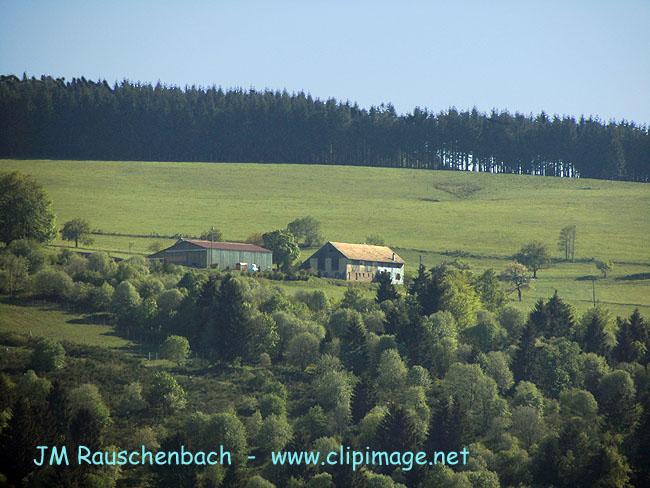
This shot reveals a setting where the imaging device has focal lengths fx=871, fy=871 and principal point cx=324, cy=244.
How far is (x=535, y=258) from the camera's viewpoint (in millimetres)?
130500

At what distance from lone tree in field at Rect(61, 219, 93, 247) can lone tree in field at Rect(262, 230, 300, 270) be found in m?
27.7

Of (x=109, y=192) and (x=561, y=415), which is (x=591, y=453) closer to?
(x=561, y=415)

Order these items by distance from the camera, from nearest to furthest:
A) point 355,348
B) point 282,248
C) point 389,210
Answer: point 355,348
point 282,248
point 389,210

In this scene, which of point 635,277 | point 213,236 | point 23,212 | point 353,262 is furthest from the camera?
point 213,236

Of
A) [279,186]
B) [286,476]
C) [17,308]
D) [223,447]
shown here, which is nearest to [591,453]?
[286,476]

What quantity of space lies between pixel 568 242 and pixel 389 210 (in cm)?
3746

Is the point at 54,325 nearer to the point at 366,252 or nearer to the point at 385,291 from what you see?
the point at 385,291

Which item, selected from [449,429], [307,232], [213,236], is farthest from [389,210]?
[449,429]

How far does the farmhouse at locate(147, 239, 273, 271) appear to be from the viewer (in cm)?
12119

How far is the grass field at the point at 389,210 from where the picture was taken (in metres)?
133

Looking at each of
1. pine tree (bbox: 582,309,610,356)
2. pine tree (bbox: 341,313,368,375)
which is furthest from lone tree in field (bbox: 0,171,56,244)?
pine tree (bbox: 582,309,610,356)

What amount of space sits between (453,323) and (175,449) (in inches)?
1864

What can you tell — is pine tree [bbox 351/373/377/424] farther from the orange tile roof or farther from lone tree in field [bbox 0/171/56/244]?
lone tree in field [bbox 0/171/56/244]

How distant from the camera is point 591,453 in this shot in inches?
Answer: 2980
